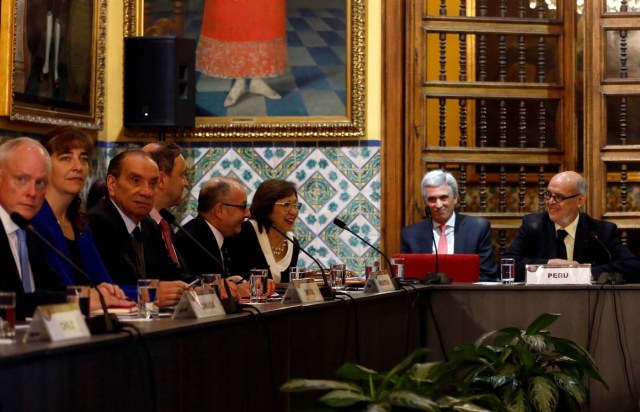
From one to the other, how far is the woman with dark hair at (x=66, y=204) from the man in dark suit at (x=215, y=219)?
4.66 feet

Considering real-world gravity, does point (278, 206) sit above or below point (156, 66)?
below

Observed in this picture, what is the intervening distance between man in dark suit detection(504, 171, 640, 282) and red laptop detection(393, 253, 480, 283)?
56 cm

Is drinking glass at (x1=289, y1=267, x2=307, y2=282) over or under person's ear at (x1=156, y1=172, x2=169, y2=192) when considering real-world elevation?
under

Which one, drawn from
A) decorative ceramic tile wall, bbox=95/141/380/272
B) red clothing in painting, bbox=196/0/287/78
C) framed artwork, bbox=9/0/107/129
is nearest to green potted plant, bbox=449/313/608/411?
decorative ceramic tile wall, bbox=95/141/380/272

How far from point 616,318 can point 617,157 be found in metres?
2.00

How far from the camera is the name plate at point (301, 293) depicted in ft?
14.7

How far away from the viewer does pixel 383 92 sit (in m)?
7.75

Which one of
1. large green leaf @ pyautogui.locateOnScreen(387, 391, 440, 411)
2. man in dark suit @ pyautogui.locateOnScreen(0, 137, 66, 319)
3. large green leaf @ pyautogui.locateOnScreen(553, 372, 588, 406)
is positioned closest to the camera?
large green leaf @ pyautogui.locateOnScreen(387, 391, 440, 411)

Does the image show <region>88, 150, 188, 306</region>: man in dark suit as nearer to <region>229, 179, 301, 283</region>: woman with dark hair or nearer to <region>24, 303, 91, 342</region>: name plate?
<region>229, 179, 301, 283</region>: woman with dark hair

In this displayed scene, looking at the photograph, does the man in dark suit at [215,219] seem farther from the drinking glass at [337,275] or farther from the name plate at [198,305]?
the name plate at [198,305]

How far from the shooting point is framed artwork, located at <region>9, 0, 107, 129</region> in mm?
6434

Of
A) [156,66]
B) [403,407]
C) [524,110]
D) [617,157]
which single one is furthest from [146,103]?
[403,407]

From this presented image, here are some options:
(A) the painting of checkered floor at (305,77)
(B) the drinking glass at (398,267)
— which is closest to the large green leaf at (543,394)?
(B) the drinking glass at (398,267)

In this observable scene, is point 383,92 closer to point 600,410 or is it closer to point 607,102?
point 607,102
